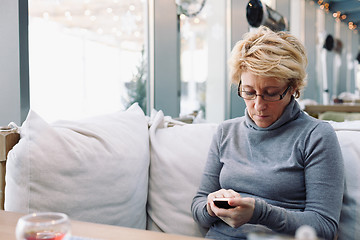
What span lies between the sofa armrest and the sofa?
4cm

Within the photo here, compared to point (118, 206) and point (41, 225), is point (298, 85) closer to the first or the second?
point (118, 206)

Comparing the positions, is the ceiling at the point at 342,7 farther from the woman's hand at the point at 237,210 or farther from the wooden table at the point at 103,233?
the wooden table at the point at 103,233

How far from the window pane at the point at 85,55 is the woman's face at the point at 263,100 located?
4.68ft

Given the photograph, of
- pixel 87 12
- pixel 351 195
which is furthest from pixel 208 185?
pixel 87 12

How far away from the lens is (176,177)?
58.4 inches

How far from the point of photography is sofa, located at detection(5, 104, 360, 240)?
1.22 meters

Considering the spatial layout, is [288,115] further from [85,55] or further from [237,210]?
[85,55]

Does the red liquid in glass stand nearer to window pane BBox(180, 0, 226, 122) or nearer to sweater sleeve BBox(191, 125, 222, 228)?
sweater sleeve BBox(191, 125, 222, 228)

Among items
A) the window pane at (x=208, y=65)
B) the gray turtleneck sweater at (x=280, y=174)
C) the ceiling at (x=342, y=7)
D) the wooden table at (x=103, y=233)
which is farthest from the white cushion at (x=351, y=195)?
the ceiling at (x=342, y=7)

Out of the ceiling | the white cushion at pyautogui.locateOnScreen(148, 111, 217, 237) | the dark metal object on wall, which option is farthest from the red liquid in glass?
the ceiling

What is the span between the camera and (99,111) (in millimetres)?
3000

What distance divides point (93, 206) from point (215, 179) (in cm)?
44

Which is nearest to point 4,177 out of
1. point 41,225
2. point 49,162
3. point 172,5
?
point 49,162

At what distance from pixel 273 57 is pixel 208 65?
3073mm
